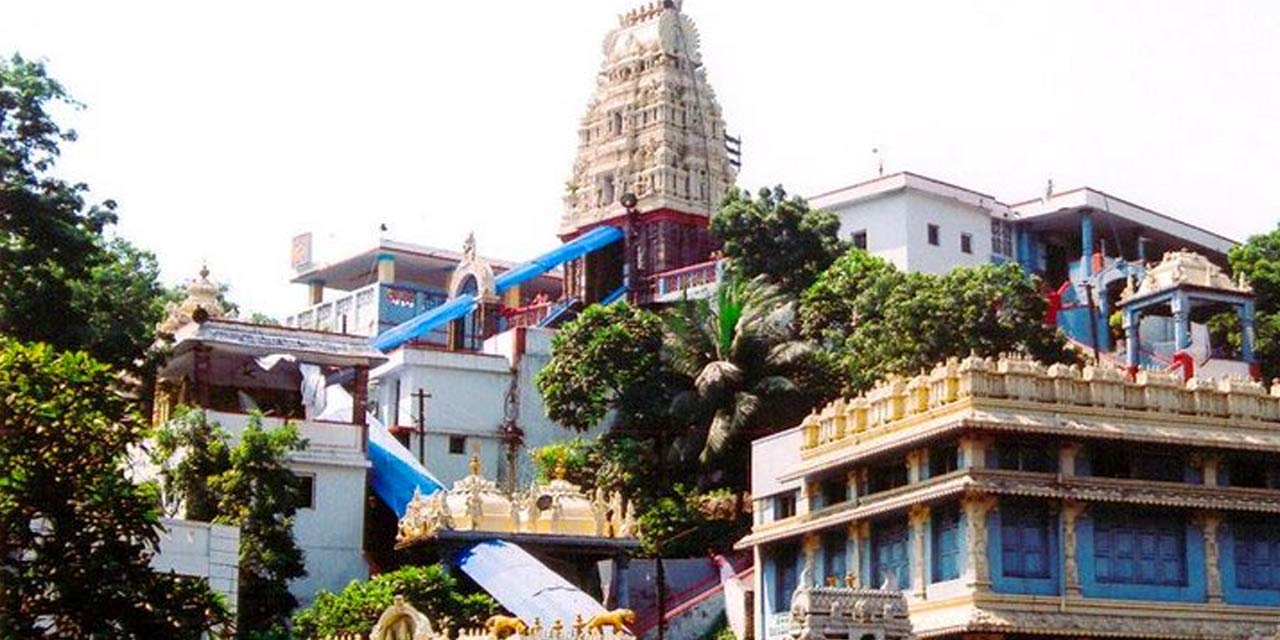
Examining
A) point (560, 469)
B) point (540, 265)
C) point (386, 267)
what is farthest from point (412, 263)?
point (560, 469)

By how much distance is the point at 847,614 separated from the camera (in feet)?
113

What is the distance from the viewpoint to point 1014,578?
131 feet

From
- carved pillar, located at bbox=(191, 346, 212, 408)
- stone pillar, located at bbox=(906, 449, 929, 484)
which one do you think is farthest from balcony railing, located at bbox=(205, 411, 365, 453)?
stone pillar, located at bbox=(906, 449, 929, 484)

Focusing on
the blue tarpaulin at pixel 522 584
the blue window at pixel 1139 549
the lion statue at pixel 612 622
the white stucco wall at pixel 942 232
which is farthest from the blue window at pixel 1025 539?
the white stucco wall at pixel 942 232

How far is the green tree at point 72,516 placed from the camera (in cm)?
2864

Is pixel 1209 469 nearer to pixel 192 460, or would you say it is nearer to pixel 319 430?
pixel 319 430

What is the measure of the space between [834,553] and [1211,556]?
26.9ft

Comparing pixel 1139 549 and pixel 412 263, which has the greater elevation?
pixel 412 263

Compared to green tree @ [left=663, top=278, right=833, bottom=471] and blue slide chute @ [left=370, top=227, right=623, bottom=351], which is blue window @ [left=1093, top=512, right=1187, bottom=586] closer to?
green tree @ [left=663, top=278, right=833, bottom=471]

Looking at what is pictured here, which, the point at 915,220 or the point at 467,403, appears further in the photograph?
the point at 915,220

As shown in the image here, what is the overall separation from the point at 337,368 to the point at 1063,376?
20.0 metres

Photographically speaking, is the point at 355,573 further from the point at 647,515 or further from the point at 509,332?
the point at 509,332

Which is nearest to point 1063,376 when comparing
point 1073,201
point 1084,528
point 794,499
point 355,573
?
point 1084,528

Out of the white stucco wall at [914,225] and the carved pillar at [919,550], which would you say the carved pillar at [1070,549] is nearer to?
the carved pillar at [919,550]
